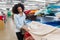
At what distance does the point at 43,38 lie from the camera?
140 cm

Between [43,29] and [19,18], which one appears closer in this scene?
[43,29]

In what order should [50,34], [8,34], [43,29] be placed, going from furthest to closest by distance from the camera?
[8,34]
[43,29]
[50,34]

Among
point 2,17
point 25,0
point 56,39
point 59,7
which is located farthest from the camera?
point 2,17

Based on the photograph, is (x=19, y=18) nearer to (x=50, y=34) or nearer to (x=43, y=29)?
(x=43, y=29)

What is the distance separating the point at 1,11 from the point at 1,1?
0.52 m

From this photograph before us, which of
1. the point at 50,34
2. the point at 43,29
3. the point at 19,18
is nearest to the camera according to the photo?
the point at 50,34

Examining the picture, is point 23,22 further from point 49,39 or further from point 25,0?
point 25,0

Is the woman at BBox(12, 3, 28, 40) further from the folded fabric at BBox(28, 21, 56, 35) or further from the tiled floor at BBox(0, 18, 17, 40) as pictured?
the tiled floor at BBox(0, 18, 17, 40)

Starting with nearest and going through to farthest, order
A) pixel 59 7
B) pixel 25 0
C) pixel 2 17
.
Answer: pixel 59 7, pixel 25 0, pixel 2 17

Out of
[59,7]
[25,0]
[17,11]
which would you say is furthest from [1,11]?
[59,7]

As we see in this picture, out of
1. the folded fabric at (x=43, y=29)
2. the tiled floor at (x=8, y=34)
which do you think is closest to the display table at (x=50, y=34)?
the folded fabric at (x=43, y=29)

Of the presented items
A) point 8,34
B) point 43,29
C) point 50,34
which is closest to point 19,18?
point 43,29

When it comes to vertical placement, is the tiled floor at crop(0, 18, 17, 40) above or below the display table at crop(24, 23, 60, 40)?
below

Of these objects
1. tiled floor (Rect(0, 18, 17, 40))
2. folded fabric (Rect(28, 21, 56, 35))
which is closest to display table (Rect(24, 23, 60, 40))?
folded fabric (Rect(28, 21, 56, 35))
